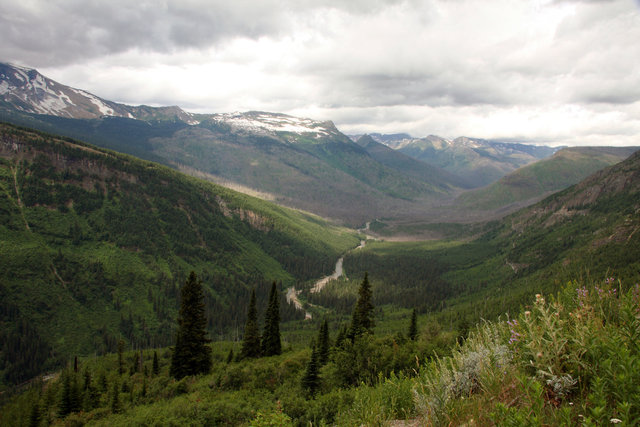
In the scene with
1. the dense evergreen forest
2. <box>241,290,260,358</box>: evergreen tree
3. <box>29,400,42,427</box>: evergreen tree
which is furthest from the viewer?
<box>241,290,260,358</box>: evergreen tree


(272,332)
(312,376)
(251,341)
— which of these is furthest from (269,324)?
(312,376)

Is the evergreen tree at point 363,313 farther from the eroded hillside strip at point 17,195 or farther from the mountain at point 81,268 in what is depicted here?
the eroded hillside strip at point 17,195

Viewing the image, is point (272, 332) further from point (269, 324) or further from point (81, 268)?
point (81, 268)

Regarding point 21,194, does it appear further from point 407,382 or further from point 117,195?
point 407,382

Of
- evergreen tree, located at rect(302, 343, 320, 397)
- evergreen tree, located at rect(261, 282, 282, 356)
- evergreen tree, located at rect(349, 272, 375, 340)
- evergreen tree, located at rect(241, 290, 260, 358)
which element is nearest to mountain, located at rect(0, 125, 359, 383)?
evergreen tree, located at rect(241, 290, 260, 358)

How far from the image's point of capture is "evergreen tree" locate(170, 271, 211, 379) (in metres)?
45.8

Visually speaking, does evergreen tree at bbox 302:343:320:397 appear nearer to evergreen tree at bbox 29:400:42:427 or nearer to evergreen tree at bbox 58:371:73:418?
evergreen tree at bbox 58:371:73:418

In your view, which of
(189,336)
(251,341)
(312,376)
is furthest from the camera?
(251,341)

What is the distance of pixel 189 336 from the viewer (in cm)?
4625

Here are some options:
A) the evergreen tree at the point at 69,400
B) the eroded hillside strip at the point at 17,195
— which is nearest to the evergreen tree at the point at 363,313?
the evergreen tree at the point at 69,400

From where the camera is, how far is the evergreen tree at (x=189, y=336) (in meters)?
45.8

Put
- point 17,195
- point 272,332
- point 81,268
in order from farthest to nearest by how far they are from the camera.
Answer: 1. point 17,195
2. point 81,268
3. point 272,332

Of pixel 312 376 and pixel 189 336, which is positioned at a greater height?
pixel 312 376

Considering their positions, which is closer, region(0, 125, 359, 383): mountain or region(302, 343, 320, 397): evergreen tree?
region(302, 343, 320, 397): evergreen tree
